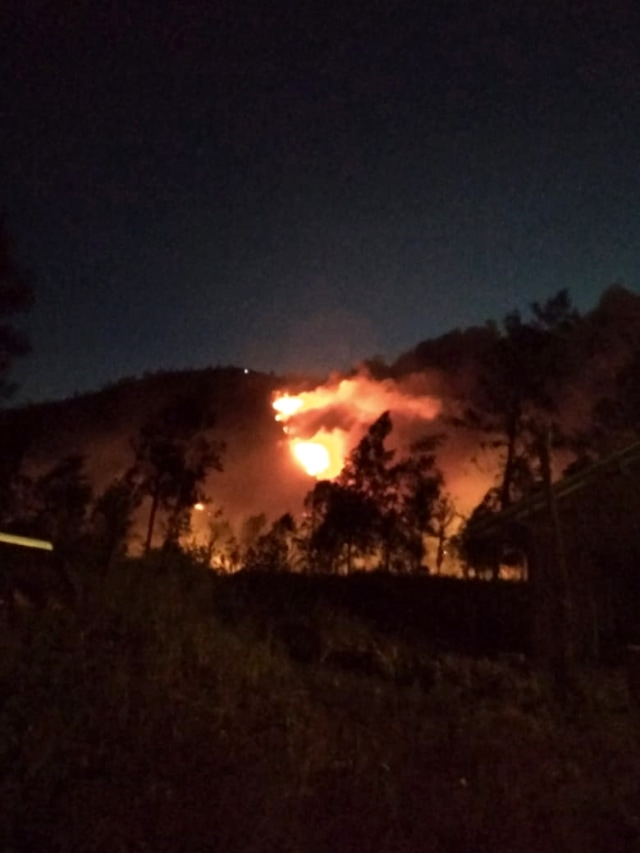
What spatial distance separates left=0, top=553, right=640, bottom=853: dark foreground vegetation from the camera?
6043mm

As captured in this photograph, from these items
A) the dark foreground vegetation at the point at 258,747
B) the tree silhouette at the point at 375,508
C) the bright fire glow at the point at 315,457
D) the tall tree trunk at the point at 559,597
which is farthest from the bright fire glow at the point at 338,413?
the dark foreground vegetation at the point at 258,747

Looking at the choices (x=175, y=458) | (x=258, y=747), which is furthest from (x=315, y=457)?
(x=258, y=747)

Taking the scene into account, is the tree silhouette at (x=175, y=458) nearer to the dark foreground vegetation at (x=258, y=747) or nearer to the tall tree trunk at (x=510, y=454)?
the tall tree trunk at (x=510, y=454)

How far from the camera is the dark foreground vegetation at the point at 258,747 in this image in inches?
238

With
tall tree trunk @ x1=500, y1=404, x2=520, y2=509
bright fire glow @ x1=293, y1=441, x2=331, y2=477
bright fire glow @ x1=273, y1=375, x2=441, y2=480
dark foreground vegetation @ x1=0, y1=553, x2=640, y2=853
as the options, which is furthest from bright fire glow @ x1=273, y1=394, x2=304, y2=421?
dark foreground vegetation @ x1=0, y1=553, x2=640, y2=853

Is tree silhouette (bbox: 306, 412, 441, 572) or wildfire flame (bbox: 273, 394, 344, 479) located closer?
tree silhouette (bbox: 306, 412, 441, 572)

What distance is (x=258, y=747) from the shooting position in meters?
7.42

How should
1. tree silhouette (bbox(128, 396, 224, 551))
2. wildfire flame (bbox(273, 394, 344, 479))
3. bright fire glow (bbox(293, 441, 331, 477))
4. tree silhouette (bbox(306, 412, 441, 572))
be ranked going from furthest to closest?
bright fire glow (bbox(293, 441, 331, 477)) < wildfire flame (bbox(273, 394, 344, 479)) < tree silhouette (bbox(128, 396, 224, 551)) < tree silhouette (bbox(306, 412, 441, 572))

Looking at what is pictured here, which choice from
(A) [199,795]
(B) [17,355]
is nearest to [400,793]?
(A) [199,795]

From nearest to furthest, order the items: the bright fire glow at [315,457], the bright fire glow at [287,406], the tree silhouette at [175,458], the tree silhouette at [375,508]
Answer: the tree silhouette at [375,508], the tree silhouette at [175,458], the bright fire glow at [315,457], the bright fire glow at [287,406]

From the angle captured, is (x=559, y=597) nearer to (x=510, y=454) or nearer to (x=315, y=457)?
(x=510, y=454)

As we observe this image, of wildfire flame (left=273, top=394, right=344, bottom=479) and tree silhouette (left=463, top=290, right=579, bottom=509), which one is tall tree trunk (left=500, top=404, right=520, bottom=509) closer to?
tree silhouette (left=463, top=290, right=579, bottom=509)

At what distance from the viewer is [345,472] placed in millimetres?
30672

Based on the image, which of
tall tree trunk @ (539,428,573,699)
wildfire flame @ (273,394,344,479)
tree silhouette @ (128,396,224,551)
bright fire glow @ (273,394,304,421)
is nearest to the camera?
tall tree trunk @ (539,428,573,699)
